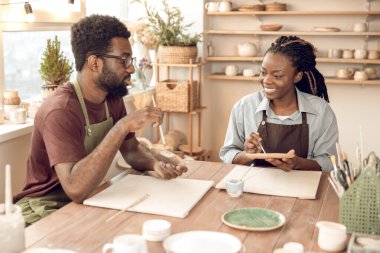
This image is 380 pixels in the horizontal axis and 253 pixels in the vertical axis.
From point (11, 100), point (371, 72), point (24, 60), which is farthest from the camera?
point (371, 72)

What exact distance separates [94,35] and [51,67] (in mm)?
855

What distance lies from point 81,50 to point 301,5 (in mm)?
2910

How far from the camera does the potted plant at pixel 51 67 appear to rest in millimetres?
2951

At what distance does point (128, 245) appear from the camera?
1308 mm

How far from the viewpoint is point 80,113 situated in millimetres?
2084

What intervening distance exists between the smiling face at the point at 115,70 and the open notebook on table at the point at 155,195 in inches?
15.2

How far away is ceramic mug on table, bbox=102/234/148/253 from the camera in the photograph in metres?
1.30

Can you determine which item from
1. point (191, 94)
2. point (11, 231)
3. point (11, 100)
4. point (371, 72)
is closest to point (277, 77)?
point (11, 100)

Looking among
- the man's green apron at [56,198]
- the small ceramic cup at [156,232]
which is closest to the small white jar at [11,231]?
the small ceramic cup at [156,232]

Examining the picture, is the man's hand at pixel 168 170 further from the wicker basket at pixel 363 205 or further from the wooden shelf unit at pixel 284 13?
the wooden shelf unit at pixel 284 13

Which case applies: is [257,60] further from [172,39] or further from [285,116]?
[285,116]

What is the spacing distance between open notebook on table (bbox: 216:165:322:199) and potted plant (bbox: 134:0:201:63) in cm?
216

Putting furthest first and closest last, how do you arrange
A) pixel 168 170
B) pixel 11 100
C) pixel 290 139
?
pixel 11 100 → pixel 290 139 → pixel 168 170

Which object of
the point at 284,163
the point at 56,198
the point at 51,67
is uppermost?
the point at 51,67
